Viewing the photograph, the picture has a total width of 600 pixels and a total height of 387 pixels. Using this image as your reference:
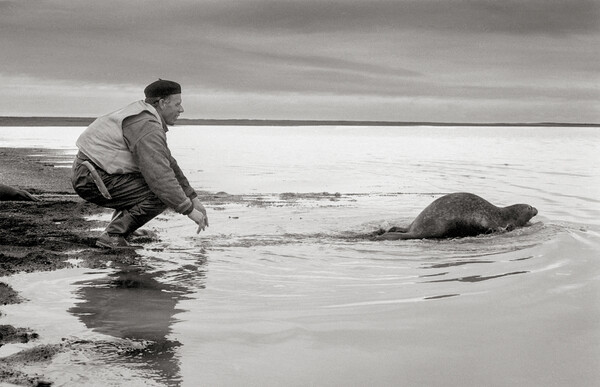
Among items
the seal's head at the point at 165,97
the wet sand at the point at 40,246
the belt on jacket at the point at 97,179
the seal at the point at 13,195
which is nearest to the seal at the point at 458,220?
the seal's head at the point at 165,97

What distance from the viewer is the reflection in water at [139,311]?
3801mm

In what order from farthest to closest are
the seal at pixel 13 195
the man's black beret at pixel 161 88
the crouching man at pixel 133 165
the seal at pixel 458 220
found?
the seal at pixel 13 195 → the seal at pixel 458 220 → the man's black beret at pixel 161 88 → the crouching man at pixel 133 165

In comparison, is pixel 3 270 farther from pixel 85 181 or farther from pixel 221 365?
pixel 221 365

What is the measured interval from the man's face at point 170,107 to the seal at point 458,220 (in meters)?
2.86

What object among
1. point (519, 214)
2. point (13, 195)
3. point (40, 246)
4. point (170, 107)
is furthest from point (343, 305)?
point (13, 195)

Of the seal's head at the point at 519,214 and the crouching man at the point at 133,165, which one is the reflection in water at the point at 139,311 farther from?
the seal's head at the point at 519,214

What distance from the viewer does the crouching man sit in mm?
6844

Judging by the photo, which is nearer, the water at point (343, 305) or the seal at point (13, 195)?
the water at point (343, 305)

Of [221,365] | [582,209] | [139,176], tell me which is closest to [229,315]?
[221,365]

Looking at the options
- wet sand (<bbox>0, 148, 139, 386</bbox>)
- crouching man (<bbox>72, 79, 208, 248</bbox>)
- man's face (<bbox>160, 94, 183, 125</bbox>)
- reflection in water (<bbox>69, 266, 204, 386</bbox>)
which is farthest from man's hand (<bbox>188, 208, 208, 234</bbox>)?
man's face (<bbox>160, 94, 183, 125</bbox>)

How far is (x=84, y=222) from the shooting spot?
30.0ft

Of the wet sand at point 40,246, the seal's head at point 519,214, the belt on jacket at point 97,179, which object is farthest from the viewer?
the seal's head at point 519,214

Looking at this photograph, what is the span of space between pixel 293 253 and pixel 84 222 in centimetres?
329

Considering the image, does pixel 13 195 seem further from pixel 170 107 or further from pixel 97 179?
pixel 170 107
